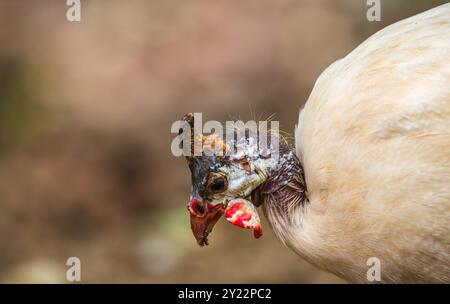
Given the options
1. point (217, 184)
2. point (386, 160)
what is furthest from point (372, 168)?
point (217, 184)

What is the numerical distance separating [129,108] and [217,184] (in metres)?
2.71

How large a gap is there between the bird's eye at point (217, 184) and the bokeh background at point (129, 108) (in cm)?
248

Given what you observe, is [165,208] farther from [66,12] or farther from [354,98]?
[354,98]

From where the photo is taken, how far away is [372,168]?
2143 mm

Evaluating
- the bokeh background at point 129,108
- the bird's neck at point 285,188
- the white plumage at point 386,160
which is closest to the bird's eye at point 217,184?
the bird's neck at point 285,188

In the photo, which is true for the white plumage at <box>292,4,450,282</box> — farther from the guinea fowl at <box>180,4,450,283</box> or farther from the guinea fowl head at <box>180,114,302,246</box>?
the guinea fowl head at <box>180,114,302,246</box>

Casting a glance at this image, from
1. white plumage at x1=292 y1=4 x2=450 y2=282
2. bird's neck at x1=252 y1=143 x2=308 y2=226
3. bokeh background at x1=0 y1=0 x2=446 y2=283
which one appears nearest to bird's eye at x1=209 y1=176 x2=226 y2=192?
bird's neck at x1=252 y1=143 x2=308 y2=226

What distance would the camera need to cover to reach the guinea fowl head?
98.6 inches

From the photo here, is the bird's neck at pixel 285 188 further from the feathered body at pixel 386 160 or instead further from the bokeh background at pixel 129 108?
the bokeh background at pixel 129 108

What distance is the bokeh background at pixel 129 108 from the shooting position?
16.6 ft

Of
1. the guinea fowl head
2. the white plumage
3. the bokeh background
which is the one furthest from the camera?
the bokeh background

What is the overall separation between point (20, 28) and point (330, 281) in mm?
2862

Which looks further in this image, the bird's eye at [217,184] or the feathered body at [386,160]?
the bird's eye at [217,184]

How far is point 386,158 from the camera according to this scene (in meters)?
2.12
